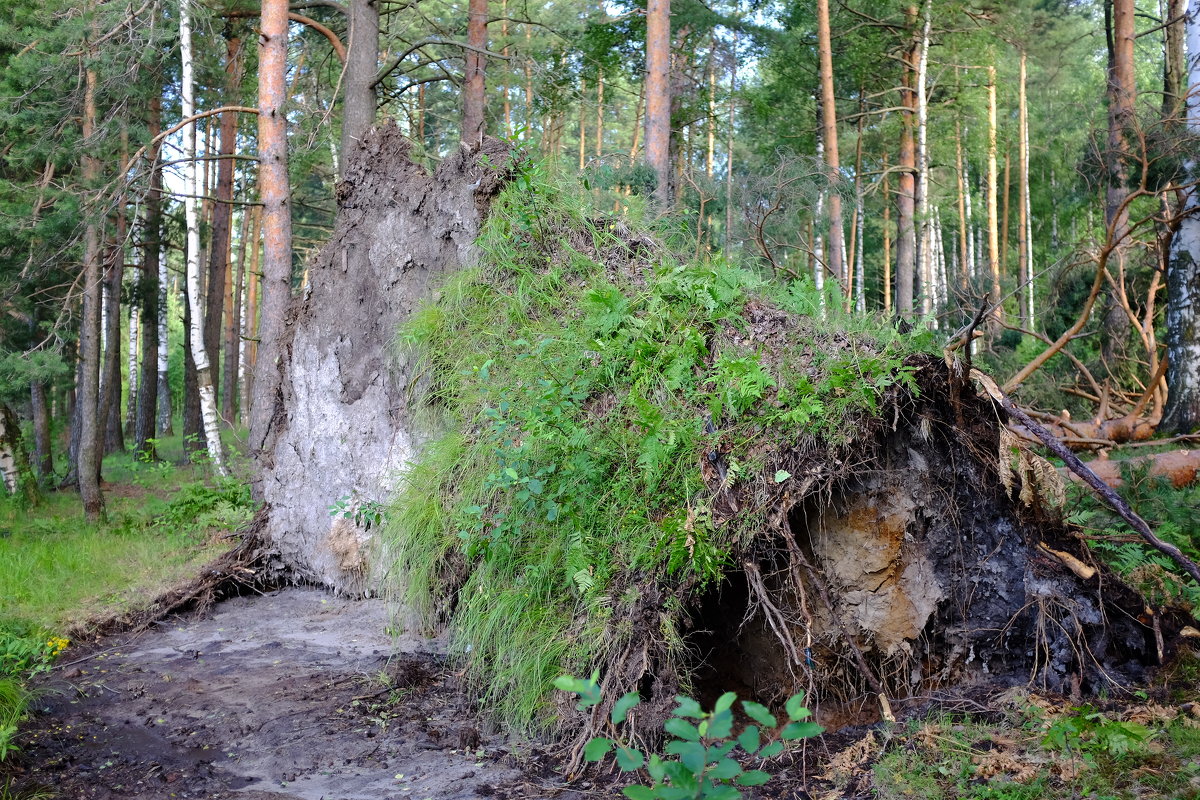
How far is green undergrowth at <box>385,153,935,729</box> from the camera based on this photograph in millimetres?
4309

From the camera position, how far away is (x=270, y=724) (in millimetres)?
4730

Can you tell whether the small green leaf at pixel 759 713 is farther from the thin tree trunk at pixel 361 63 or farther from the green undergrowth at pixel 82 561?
the thin tree trunk at pixel 361 63

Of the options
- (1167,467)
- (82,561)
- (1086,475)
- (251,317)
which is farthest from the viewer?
(251,317)

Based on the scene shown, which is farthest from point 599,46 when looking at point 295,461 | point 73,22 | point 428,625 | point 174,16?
point 428,625

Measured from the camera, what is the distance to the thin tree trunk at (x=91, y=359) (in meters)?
11.5

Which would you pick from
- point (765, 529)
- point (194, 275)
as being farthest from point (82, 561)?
point (765, 529)

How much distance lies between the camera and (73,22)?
10.6 metres

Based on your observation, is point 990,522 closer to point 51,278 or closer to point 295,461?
point 295,461

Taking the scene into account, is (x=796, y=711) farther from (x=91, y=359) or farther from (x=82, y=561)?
(x=91, y=359)

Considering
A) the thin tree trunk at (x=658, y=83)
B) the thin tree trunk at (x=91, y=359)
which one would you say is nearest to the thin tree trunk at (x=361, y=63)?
the thin tree trunk at (x=91, y=359)

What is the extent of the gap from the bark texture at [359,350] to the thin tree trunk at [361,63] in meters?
3.71

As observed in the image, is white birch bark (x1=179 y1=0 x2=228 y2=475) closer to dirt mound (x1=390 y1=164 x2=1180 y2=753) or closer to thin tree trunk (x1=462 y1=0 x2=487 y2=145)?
thin tree trunk (x1=462 y1=0 x2=487 y2=145)

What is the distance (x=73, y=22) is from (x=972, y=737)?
12.6 m

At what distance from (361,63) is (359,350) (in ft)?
18.6
